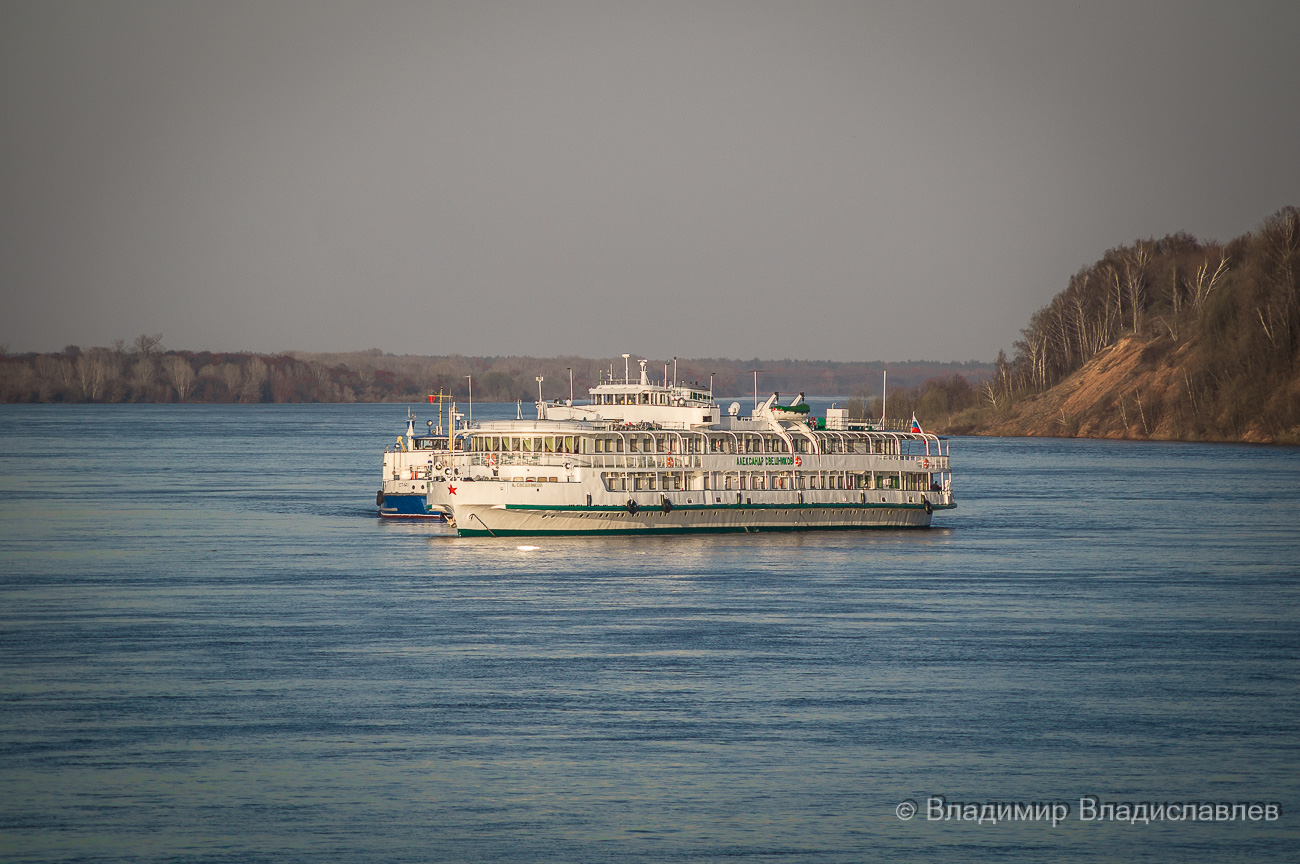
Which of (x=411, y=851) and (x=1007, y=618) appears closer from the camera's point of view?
(x=411, y=851)

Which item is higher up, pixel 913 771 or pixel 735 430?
pixel 735 430

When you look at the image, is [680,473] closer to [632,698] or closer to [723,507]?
[723,507]

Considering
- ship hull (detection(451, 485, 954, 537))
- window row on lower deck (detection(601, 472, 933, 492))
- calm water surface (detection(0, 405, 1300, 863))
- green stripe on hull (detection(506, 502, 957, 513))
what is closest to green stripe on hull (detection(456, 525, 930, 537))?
ship hull (detection(451, 485, 954, 537))

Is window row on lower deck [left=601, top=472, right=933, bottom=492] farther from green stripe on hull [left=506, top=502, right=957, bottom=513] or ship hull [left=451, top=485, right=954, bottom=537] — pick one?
ship hull [left=451, top=485, right=954, bottom=537]

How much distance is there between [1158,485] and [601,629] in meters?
93.7

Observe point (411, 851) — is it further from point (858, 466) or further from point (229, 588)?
point (858, 466)

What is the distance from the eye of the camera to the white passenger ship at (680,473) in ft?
276

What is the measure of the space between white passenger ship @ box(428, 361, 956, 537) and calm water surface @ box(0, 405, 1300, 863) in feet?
9.18

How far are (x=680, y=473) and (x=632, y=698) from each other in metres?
46.9

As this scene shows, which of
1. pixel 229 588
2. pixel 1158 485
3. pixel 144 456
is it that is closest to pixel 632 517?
pixel 229 588

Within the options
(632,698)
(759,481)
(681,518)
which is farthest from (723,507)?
(632,698)

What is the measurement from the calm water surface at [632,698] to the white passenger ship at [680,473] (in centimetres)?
280

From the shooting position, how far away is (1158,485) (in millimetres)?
133375

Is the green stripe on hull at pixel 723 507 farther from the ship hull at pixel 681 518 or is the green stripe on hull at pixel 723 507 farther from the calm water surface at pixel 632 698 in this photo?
the calm water surface at pixel 632 698
